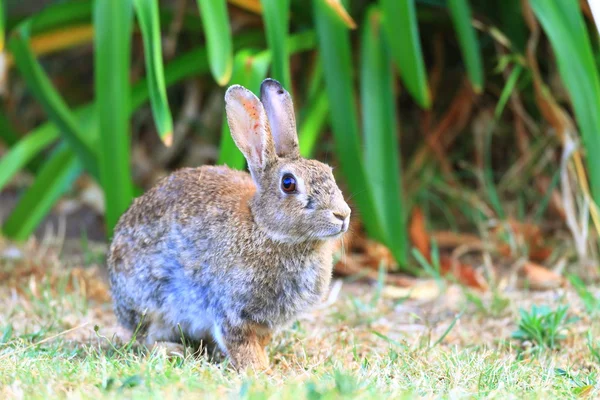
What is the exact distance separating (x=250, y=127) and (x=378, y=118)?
161cm

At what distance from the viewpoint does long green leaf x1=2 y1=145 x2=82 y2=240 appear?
4.93 m

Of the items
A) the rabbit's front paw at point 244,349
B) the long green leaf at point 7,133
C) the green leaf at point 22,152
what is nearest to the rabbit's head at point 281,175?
the rabbit's front paw at point 244,349

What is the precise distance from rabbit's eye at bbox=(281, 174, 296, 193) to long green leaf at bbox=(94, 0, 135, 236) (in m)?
1.39

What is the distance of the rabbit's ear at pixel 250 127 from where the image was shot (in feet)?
10.1

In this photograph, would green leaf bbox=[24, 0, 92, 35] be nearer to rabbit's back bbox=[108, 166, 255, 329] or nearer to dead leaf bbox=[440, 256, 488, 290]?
rabbit's back bbox=[108, 166, 255, 329]

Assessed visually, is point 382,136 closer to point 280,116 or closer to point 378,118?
point 378,118

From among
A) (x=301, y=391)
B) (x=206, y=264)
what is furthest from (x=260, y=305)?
(x=301, y=391)

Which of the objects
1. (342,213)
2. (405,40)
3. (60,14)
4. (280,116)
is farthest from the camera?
(60,14)

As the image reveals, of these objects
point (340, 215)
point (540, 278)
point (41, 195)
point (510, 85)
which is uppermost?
point (510, 85)

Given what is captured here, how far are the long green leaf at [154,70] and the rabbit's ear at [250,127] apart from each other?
523 millimetres

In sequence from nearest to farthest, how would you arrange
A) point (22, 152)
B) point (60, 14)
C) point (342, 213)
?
point (342, 213) < point (22, 152) < point (60, 14)

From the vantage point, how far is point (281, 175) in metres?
3.05

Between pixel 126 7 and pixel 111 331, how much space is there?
1.45 metres

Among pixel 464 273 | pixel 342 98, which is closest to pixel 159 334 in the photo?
pixel 342 98
